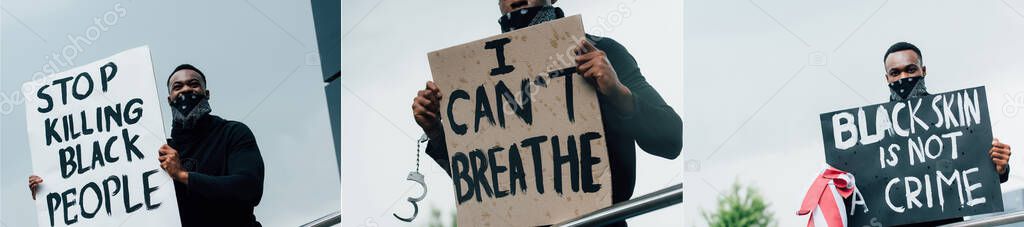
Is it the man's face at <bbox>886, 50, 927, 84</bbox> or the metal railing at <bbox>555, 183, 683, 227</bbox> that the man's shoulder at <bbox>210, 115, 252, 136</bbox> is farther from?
the man's face at <bbox>886, 50, 927, 84</bbox>

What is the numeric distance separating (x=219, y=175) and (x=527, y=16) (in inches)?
51.6

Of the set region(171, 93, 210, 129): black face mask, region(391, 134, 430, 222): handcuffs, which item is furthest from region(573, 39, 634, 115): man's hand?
region(171, 93, 210, 129): black face mask

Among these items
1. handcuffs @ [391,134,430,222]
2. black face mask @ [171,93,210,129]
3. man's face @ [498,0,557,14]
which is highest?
man's face @ [498,0,557,14]

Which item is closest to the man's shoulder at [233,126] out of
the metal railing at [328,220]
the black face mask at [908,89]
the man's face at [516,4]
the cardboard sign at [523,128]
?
the metal railing at [328,220]

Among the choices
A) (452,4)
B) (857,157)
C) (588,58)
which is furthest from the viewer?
(857,157)

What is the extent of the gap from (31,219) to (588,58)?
2520 millimetres

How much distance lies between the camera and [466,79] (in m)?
3.41

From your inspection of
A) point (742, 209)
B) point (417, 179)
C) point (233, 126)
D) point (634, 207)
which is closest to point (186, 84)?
point (233, 126)

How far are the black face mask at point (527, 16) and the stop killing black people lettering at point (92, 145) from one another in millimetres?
1479

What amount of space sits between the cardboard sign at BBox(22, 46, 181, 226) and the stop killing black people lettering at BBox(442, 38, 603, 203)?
1.25m

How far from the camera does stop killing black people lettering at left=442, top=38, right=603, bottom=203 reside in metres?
3.19

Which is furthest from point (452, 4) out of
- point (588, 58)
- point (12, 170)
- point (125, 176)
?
point (12, 170)

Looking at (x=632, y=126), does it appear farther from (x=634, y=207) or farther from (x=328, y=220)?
(x=328, y=220)

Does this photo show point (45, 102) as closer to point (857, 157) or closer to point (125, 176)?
point (125, 176)
